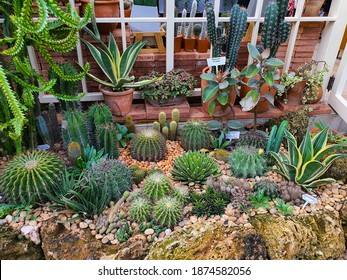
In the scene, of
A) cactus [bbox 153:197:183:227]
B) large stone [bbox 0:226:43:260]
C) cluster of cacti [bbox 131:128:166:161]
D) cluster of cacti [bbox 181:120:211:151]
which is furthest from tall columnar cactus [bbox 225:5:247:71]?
large stone [bbox 0:226:43:260]

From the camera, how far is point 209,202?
73.4 inches

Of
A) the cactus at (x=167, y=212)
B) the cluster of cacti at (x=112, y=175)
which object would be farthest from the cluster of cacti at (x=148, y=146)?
the cactus at (x=167, y=212)

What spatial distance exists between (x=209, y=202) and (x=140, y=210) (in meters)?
0.43

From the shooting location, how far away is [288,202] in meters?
1.93

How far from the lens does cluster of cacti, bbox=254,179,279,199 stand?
1941 mm

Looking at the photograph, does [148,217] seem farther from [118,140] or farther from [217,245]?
[118,140]

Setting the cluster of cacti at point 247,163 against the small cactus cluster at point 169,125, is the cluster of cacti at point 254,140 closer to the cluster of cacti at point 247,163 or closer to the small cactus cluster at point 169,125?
the cluster of cacti at point 247,163

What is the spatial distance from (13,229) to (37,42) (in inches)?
42.5

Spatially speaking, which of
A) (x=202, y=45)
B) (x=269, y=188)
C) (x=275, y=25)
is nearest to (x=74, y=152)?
(x=269, y=188)

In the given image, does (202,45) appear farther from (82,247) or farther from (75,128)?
(82,247)

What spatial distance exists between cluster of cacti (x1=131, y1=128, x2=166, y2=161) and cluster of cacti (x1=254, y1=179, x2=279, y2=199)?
29.5 inches

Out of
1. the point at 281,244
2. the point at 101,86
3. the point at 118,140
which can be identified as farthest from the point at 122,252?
the point at 101,86

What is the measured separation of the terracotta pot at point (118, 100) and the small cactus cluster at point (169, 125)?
0.30 metres

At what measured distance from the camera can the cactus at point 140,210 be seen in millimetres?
1746
